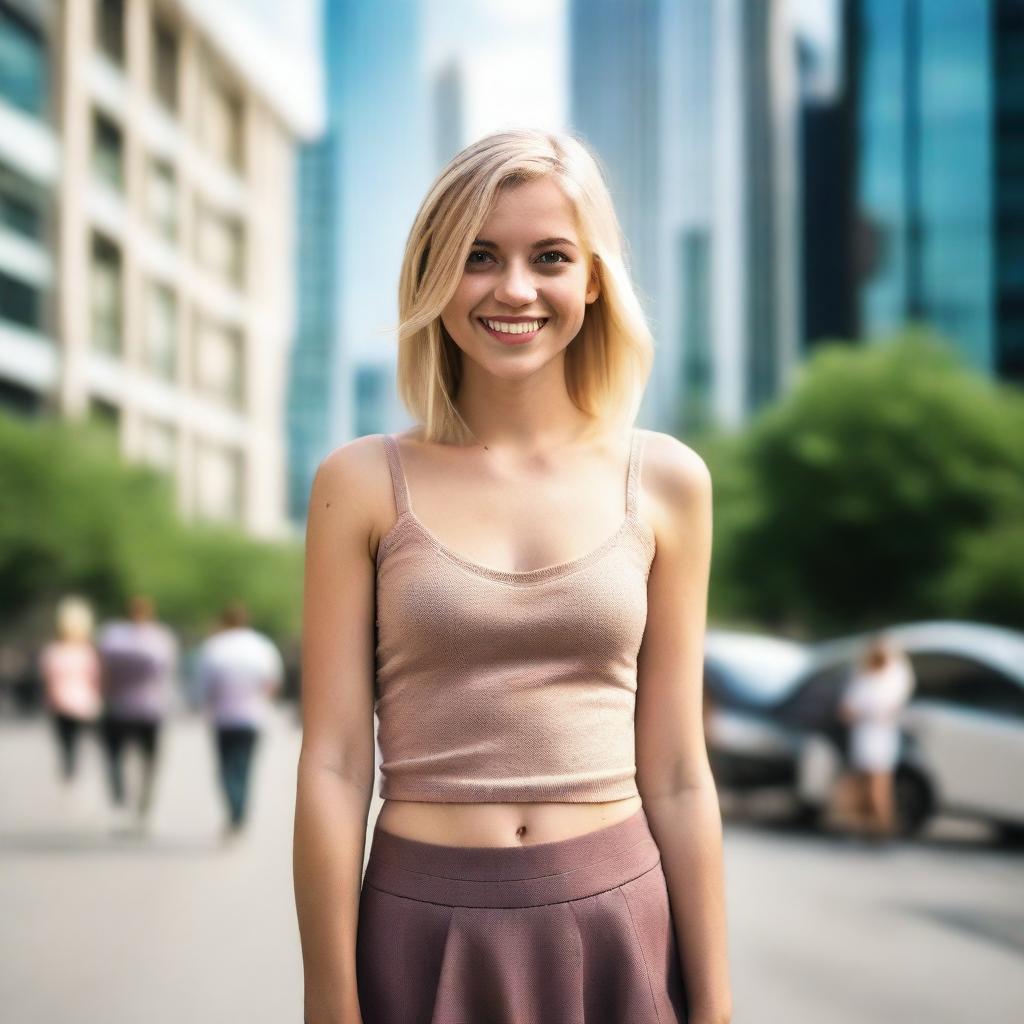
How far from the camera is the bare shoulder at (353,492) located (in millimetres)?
2164

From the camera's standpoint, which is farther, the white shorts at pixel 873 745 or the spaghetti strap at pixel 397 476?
the white shorts at pixel 873 745

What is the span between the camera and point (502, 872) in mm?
2084

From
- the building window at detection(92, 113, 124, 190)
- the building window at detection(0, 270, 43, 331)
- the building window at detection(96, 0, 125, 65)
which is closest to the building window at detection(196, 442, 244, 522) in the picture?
the building window at detection(92, 113, 124, 190)

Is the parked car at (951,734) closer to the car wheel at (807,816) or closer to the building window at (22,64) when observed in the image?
the car wheel at (807,816)

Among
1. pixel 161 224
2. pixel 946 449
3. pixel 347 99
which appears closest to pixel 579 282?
pixel 946 449

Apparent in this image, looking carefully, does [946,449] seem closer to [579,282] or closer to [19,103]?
[19,103]

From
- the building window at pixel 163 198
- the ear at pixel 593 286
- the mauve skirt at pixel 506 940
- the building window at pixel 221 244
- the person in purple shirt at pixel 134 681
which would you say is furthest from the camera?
the building window at pixel 221 244

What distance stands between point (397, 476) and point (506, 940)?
590 millimetres

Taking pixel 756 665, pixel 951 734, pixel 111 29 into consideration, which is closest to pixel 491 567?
pixel 951 734

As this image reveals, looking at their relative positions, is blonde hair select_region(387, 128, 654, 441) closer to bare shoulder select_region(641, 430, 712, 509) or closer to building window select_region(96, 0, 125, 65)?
bare shoulder select_region(641, 430, 712, 509)

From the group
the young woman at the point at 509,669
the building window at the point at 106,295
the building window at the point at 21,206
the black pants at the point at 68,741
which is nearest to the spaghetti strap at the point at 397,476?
the young woman at the point at 509,669

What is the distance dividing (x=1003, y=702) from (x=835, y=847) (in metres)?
1.65

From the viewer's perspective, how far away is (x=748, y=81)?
128625mm

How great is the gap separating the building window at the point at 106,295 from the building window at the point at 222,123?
14579mm
